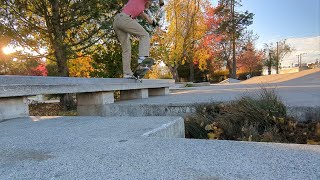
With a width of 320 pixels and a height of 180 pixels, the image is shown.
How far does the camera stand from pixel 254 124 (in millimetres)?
2703

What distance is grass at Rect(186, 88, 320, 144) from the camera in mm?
2473

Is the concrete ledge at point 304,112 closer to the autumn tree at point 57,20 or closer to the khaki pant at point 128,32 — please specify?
the khaki pant at point 128,32

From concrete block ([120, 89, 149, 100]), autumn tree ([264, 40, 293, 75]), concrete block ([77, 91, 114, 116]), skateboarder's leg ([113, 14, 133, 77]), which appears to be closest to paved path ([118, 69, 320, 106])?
concrete block ([120, 89, 149, 100])

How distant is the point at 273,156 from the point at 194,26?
868 inches

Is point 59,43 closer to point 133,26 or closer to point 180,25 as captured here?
point 133,26

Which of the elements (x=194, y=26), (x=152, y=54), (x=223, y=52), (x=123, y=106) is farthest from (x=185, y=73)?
(x=123, y=106)

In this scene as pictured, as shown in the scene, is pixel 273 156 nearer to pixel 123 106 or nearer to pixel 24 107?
pixel 123 106

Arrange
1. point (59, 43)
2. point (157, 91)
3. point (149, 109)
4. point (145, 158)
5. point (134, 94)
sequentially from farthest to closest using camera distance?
point (59, 43) < point (157, 91) < point (134, 94) < point (149, 109) < point (145, 158)

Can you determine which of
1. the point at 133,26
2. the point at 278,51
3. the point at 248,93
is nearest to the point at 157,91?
the point at 133,26

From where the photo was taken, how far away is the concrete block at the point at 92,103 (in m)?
3.83

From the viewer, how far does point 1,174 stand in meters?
1.25

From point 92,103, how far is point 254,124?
2.39m

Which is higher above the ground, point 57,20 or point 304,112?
point 57,20

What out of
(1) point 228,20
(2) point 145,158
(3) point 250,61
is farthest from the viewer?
(3) point 250,61
